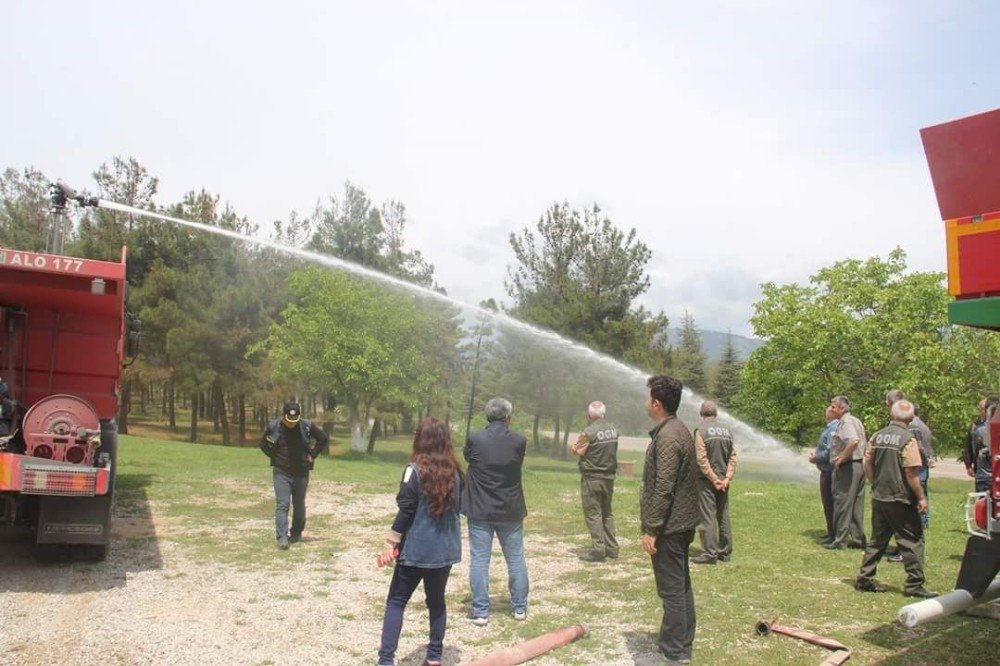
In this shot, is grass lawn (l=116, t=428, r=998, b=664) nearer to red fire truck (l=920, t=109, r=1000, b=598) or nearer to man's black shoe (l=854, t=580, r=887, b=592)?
man's black shoe (l=854, t=580, r=887, b=592)

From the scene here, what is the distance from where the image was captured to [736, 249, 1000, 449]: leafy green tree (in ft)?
91.0

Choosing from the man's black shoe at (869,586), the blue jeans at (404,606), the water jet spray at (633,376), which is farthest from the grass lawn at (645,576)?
the water jet spray at (633,376)

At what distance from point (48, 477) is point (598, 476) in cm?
538

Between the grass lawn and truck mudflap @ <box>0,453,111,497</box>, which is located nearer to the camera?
the grass lawn

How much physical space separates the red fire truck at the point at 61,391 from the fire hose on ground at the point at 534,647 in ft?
13.3

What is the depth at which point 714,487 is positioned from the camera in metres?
9.01

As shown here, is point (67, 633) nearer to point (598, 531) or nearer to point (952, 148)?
point (598, 531)

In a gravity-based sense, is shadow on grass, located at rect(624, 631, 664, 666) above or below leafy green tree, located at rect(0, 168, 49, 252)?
below

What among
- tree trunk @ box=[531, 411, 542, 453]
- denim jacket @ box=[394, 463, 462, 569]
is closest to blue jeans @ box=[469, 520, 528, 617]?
denim jacket @ box=[394, 463, 462, 569]

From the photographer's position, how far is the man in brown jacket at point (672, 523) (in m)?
5.55

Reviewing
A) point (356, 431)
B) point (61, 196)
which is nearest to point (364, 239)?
point (356, 431)

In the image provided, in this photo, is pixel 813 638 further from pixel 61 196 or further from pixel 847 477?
pixel 61 196

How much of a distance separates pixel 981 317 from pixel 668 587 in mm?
2658

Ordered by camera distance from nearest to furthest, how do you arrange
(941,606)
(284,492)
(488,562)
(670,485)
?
1. (941,606)
2. (670,485)
3. (488,562)
4. (284,492)
